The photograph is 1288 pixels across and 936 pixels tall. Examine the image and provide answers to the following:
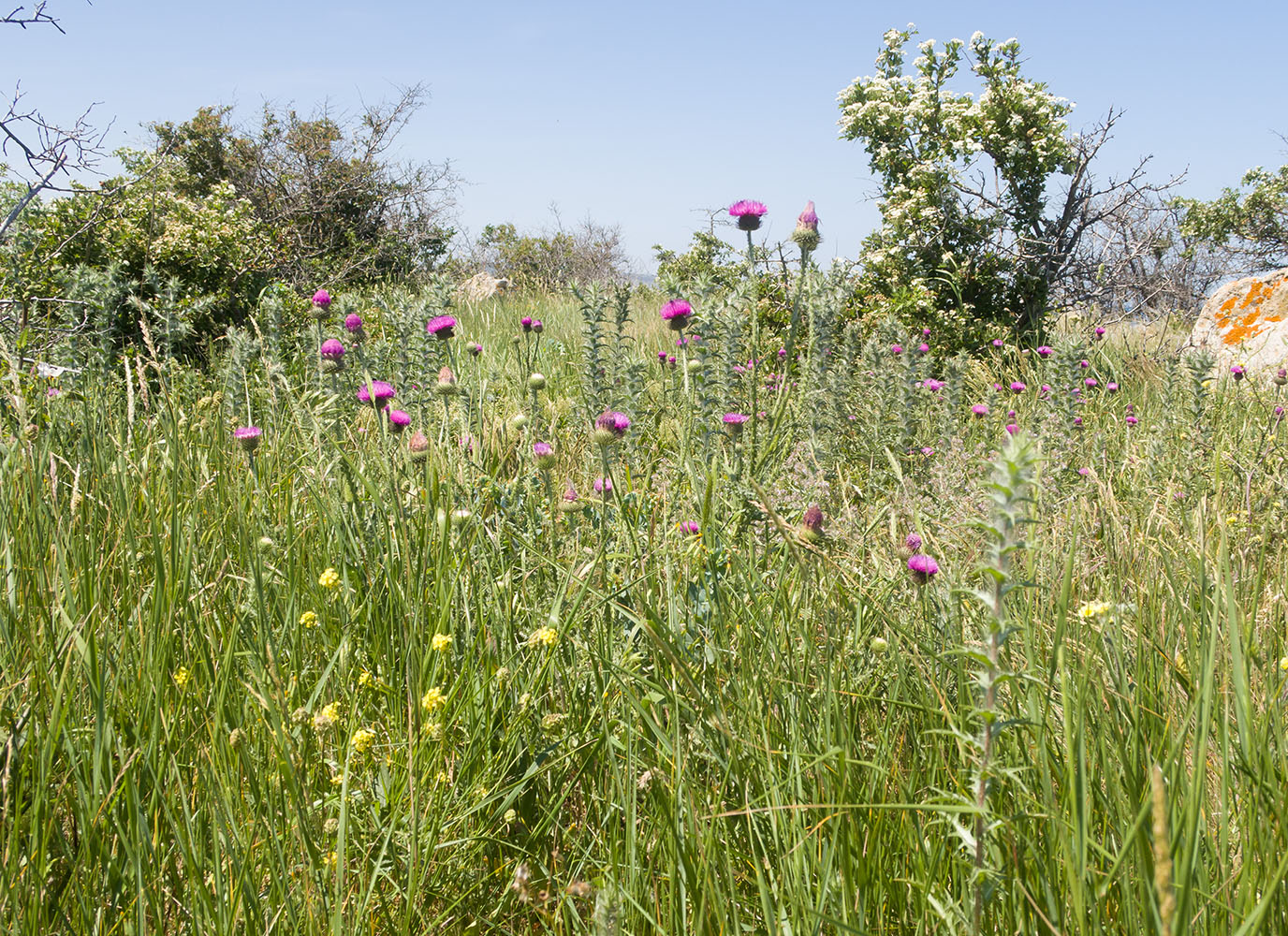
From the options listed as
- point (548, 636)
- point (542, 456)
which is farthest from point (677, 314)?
point (548, 636)

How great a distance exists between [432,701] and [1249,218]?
2085cm

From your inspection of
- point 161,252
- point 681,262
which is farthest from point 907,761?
point 681,262

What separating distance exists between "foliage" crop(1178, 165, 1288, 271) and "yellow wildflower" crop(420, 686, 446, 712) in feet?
64.3

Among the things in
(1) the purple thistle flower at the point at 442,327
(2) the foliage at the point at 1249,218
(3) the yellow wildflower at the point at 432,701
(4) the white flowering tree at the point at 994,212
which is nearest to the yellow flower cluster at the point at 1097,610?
(3) the yellow wildflower at the point at 432,701

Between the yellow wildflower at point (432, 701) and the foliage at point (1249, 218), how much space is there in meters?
19.6

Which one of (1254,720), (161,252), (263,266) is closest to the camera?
(1254,720)

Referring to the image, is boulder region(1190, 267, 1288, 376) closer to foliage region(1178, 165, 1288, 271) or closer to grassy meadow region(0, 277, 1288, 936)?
grassy meadow region(0, 277, 1288, 936)

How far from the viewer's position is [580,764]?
1327 millimetres

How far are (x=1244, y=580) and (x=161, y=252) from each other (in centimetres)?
640

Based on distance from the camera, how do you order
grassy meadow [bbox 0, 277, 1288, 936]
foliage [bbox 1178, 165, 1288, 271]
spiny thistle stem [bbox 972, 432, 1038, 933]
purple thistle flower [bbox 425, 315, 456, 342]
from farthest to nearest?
foliage [bbox 1178, 165, 1288, 271]
purple thistle flower [bbox 425, 315, 456, 342]
grassy meadow [bbox 0, 277, 1288, 936]
spiny thistle stem [bbox 972, 432, 1038, 933]

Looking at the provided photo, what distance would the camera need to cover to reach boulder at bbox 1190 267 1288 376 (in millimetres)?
6527

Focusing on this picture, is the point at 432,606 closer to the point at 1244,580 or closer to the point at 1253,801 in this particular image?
the point at 1253,801

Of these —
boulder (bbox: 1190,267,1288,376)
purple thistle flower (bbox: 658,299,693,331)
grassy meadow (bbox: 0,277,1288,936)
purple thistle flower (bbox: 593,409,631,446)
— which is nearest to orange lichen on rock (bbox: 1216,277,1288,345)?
boulder (bbox: 1190,267,1288,376)

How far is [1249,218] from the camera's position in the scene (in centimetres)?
1719
